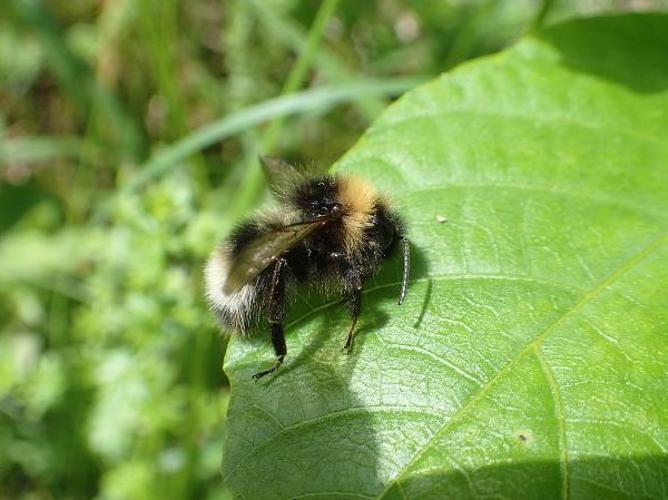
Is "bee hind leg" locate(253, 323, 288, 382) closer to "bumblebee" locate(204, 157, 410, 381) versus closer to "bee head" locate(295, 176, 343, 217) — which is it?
"bumblebee" locate(204, 157, 410, 381)

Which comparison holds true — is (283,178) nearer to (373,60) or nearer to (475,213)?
(475,213)

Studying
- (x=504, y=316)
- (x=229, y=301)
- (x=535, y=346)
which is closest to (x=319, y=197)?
(x=229, y=301)

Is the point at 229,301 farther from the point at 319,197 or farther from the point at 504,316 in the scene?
the point at 504,316

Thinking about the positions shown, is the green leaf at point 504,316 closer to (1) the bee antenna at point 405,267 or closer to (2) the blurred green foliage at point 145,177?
(1) the bee antenna at point 405,267

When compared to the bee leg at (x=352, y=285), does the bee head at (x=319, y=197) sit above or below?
above

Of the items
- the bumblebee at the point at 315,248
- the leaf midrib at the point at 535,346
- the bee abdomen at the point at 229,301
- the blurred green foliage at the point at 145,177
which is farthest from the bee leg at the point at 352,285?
the blurred green foliage at the point at 145,177

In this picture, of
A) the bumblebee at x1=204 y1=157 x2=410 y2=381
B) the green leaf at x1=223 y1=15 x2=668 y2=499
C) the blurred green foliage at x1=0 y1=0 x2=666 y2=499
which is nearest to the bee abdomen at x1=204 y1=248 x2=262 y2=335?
the bumblebee at x1=204 y1=157 x2=410 y2=381
